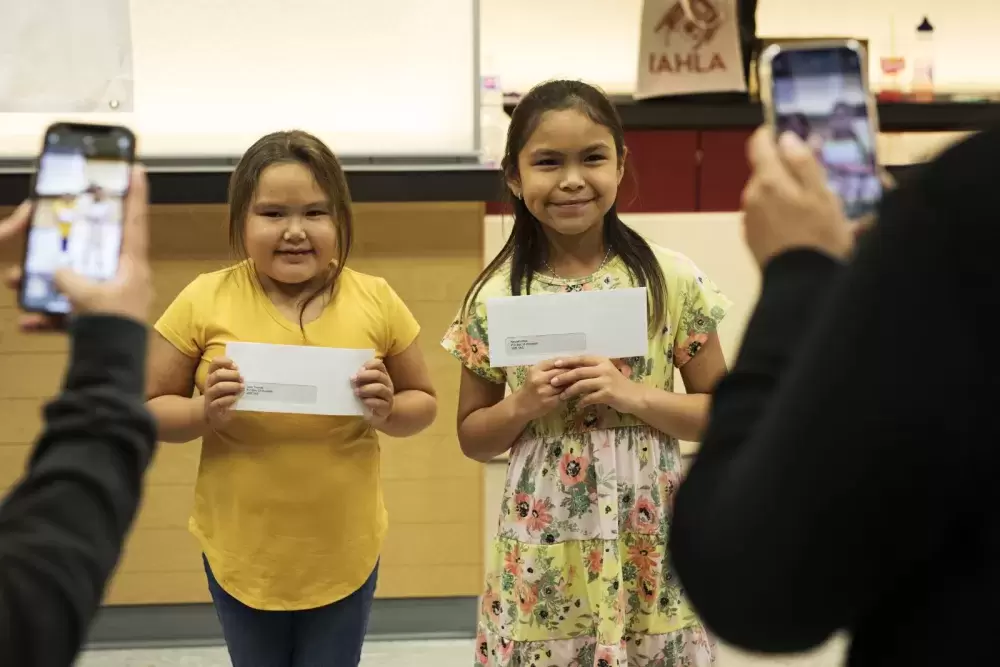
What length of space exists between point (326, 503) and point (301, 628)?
0.21 m

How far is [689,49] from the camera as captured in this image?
9.01 ft

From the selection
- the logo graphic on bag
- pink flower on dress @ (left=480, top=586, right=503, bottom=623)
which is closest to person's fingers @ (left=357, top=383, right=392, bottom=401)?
pink flower on dress @ (left=480, top=586, right=503, bottom=623)

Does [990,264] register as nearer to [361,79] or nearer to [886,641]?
[886,641]

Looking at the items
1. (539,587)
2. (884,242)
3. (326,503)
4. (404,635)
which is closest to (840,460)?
(884,242)

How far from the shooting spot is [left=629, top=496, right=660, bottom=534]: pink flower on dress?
5.31ft

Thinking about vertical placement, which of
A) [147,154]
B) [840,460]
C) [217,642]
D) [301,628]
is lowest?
[217,642]

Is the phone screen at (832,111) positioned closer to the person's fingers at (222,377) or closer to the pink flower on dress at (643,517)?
the pink flower on dress at (643,517)

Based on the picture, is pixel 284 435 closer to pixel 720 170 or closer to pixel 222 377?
pixel 222 377

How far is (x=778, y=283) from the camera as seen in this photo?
71cm

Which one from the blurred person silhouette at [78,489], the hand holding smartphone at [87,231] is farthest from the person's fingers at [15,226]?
the blurred person silhouette at [78,489]

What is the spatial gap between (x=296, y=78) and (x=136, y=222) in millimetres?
1700

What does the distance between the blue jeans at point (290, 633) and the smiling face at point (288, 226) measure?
0.51 meters

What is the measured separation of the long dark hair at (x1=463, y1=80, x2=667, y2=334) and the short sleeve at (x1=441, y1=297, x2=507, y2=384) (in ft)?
0.06

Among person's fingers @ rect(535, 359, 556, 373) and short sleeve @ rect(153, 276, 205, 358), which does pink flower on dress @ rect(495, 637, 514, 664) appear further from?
short sleeve @ rect(153, 276, 205, 358)
